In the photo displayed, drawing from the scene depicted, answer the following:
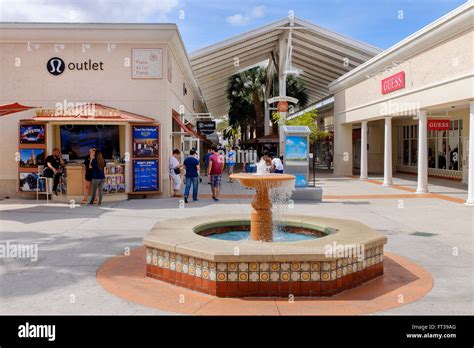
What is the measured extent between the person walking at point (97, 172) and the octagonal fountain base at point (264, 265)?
8.04 m

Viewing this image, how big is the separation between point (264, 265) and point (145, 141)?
1121 centimetres

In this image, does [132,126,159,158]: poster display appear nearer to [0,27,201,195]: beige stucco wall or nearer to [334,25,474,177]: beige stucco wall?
[0,27,201,195]: beige stucco wall

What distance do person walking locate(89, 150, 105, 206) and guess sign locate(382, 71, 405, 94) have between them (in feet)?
40.8

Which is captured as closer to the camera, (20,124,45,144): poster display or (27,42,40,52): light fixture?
(20,124,45,144): poster display

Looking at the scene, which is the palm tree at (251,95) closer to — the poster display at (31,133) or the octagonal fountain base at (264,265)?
the poster display at (31,133)

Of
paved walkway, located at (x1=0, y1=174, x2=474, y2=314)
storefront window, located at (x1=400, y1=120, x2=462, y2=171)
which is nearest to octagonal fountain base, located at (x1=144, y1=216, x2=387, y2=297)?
paved walkway, located at (x1=0, y1=174, x2=474, y2=314)

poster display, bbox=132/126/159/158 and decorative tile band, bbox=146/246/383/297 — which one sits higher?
poster display, bbox=132/126/159/158

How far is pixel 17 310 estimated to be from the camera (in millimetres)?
4871

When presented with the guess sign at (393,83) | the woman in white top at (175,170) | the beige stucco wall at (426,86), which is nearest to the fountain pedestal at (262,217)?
the woman in white top at (175,170)

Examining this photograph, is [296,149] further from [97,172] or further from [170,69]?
[97,172]

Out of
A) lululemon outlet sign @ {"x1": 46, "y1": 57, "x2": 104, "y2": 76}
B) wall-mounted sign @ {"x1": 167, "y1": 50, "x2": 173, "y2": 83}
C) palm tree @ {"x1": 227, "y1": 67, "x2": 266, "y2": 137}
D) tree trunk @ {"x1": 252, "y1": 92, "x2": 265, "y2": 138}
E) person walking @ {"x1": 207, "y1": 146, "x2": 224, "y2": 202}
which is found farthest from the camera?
tree trunk @ {"x1": 252, "y1": 92, "x2": 265, "y2": 138}

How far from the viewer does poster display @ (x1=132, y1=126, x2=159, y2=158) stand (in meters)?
15.6
